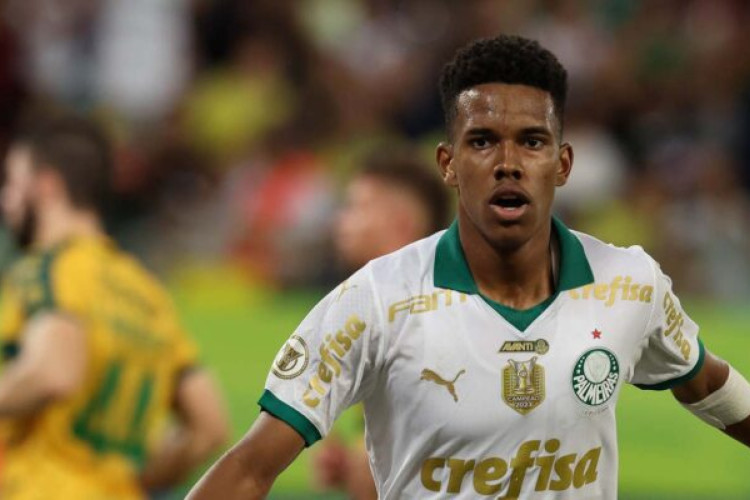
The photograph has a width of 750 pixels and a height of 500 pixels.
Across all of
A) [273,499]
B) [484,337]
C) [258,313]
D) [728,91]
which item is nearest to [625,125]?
[728,91]

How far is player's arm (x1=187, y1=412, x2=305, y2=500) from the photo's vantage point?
10.5 feet

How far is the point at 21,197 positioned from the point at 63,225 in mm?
197

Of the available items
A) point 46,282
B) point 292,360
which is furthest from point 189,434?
point 292,360

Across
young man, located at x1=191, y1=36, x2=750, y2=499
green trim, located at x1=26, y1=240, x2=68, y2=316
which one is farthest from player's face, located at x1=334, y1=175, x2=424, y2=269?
young man, located at x1=191, y1=36, x2=750, y2=499

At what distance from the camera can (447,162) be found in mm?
3486

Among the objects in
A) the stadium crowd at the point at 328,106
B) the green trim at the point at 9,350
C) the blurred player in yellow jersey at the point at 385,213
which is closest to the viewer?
the green trim at the point at 9,350

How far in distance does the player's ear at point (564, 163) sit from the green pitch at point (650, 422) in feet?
14.1

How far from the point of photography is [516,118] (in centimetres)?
330

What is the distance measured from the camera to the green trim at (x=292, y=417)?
10.7 feet

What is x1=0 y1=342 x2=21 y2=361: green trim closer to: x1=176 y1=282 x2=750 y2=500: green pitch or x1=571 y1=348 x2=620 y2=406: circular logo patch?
x1=571 y1=348 x2=620 y2=406: circular logo patch

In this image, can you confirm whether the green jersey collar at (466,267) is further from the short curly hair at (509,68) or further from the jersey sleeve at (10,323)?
the jersey sleeve at (10,323)

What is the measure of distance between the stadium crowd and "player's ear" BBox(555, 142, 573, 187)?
5715 mm

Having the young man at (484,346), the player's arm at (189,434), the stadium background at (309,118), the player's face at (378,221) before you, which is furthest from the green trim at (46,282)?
the stadium background at (309,118)

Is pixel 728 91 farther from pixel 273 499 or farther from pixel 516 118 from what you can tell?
pixel 516 118
